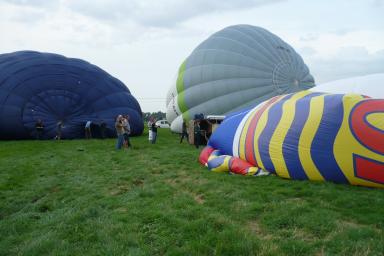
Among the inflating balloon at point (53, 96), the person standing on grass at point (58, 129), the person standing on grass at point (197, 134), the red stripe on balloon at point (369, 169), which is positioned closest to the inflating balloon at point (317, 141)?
the red stripe on balloon at point (369, 169)

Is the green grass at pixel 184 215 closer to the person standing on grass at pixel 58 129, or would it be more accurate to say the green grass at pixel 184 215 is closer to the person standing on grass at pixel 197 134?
the person standing on grass at pixel 197 134

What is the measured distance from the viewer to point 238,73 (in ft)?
53.1

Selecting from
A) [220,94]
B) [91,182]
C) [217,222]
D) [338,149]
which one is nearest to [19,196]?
[91,182]

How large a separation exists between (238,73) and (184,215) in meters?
12.2

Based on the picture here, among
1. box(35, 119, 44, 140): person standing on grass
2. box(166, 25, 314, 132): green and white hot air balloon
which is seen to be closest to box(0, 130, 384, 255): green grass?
box(35, 119, 44, 140): person standing on grass

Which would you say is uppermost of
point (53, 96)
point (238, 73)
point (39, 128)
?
point (238, 73)

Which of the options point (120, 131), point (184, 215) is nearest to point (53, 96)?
point (120, 131)

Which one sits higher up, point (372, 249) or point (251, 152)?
point (251, 152)

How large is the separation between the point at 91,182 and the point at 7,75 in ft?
36.3

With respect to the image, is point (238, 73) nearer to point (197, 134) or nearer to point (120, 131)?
point (197, 134)

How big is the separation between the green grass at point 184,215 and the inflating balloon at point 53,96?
28.0 feet

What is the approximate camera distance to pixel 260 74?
630 inches

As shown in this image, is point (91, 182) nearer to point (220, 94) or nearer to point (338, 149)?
point (338, 149)

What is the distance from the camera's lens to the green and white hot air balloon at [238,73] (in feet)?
52.2
